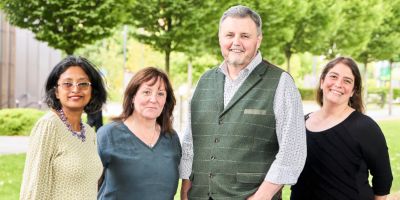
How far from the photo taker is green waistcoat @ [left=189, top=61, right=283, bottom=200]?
13.4 feet

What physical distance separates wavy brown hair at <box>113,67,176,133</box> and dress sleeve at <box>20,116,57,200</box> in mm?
808

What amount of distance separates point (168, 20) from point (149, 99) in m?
15.3

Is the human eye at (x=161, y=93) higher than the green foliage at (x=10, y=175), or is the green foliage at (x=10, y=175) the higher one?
the human eye at (x=161, y=93)

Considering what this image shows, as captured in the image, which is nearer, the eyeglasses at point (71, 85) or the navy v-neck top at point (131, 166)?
the eyeglasses at point (71, 85)

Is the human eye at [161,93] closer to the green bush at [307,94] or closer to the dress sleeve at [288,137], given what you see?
the dress sleeve at [288,137]

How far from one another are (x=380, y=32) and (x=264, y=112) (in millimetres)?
30537

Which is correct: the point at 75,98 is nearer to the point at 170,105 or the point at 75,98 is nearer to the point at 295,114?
the point at 170,105

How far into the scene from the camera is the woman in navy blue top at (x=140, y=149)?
4.24 meters

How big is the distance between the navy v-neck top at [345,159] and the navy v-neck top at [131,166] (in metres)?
1.20

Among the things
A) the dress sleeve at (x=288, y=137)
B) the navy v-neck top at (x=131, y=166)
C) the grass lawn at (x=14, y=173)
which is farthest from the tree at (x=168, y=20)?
the dress sleeve at (x=288, y=137)

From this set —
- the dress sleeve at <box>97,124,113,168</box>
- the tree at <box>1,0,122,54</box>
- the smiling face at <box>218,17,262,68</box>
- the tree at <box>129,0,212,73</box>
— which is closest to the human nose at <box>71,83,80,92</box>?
the dress sleeve at <box>97,124,113,168</box>

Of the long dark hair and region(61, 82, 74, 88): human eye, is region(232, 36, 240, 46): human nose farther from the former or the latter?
region(61, 82, 74, 88): human eye

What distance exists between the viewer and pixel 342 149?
186 inches

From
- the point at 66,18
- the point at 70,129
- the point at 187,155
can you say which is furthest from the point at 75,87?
the point at 66,18
